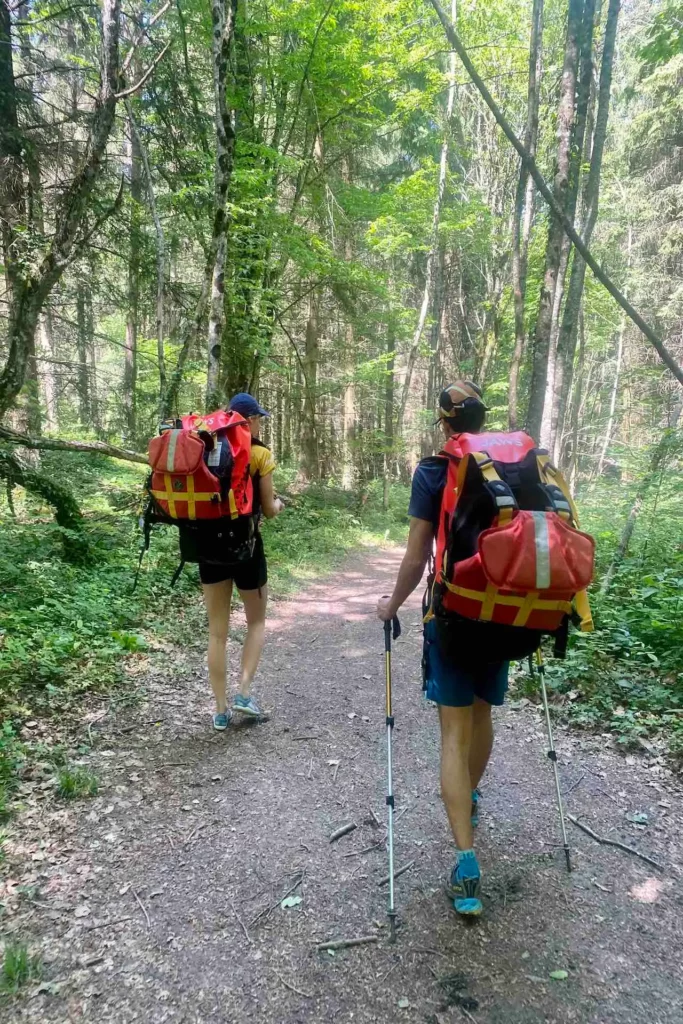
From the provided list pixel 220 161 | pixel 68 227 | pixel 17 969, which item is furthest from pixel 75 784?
pixel 220 161

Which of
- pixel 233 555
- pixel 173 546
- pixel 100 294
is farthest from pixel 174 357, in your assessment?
pixel 233 555

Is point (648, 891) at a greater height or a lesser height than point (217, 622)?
lesser

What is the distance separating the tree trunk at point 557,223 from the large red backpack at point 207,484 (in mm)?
6199

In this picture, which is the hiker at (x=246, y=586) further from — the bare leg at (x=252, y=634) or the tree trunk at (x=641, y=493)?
the tree trunk at (x=641, y=493)

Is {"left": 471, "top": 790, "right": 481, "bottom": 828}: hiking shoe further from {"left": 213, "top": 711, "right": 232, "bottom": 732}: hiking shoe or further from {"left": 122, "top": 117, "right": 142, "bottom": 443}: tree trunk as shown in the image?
{"left": 122, "top": 117, "right": 142, "bottom": 443}: tree trunk

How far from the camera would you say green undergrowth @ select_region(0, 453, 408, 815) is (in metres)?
4.27

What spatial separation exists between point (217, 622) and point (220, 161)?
5.79m

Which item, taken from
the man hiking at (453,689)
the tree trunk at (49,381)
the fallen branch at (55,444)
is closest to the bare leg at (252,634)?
the man hiking at (453,689)

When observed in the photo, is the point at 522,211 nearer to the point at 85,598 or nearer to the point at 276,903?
the point at 85,598

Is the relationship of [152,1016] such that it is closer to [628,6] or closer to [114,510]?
[114,510]

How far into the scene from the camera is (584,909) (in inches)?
104

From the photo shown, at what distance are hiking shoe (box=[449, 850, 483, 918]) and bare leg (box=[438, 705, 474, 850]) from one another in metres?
0.06

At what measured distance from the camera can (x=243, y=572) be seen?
4.12m

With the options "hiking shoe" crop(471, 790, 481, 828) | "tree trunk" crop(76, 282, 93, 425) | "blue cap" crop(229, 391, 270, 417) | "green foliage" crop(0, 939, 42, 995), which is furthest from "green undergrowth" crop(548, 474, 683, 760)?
"tree trunk" crop(76, 282, 93, 425)
